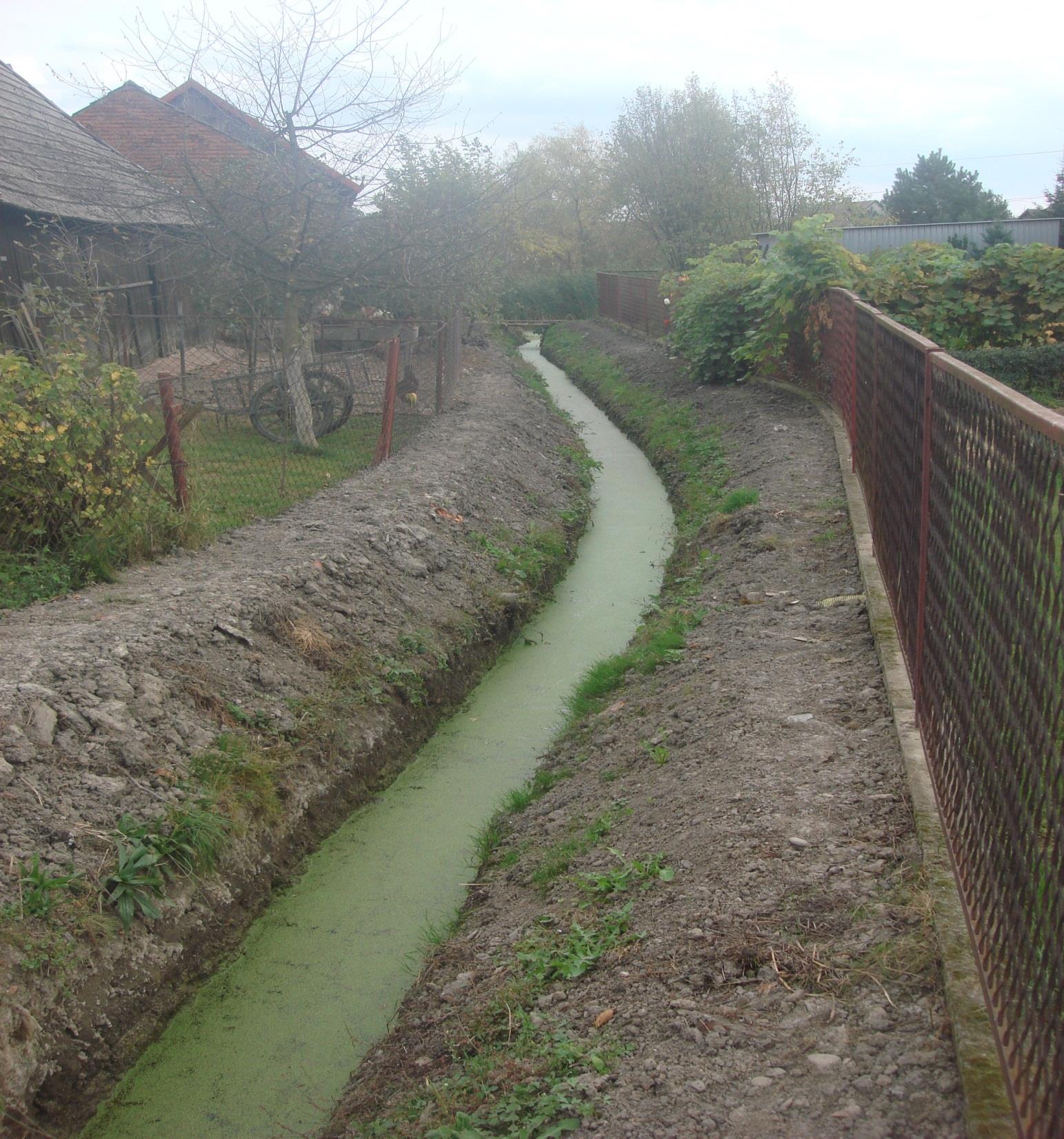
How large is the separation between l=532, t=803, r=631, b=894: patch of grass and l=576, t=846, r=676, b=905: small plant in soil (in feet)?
0.93

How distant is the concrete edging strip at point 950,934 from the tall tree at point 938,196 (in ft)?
144

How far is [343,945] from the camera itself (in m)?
4.68

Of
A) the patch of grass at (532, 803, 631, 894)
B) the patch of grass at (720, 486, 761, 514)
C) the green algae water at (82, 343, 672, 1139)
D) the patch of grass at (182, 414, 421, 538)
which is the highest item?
the patch of grass at (182, 414, 421, 538)

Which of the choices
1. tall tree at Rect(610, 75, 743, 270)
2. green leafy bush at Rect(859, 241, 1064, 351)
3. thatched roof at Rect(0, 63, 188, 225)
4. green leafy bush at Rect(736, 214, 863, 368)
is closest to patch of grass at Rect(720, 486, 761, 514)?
green leafy bush at Rect(736, 214, 863, 368)

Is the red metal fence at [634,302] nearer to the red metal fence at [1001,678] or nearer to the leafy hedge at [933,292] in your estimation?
the leafy hedge at [933,292]

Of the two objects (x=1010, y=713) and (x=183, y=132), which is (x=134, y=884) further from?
(x=183, y=132)

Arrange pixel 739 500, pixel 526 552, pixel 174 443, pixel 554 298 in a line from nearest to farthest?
pixel 174 443 < pixel 739 500 < pixel 526 552 < pixel 554 298

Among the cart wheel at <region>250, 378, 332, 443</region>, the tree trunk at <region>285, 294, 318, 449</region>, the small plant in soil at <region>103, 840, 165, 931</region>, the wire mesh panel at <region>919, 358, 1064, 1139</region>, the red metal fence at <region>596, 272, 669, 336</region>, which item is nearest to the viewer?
the wire mesh panel at <region>919, 358, 1064, 1139</region>

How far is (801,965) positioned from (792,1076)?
1.62ft

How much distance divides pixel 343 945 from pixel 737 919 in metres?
2.01

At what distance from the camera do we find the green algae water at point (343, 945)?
3803mm

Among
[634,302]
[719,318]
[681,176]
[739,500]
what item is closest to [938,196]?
[681,176]

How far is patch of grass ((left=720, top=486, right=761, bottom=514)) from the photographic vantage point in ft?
30.1

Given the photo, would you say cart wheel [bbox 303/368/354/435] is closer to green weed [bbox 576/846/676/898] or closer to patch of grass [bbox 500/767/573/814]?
patch of grass [bbox 500/767/573/814]
